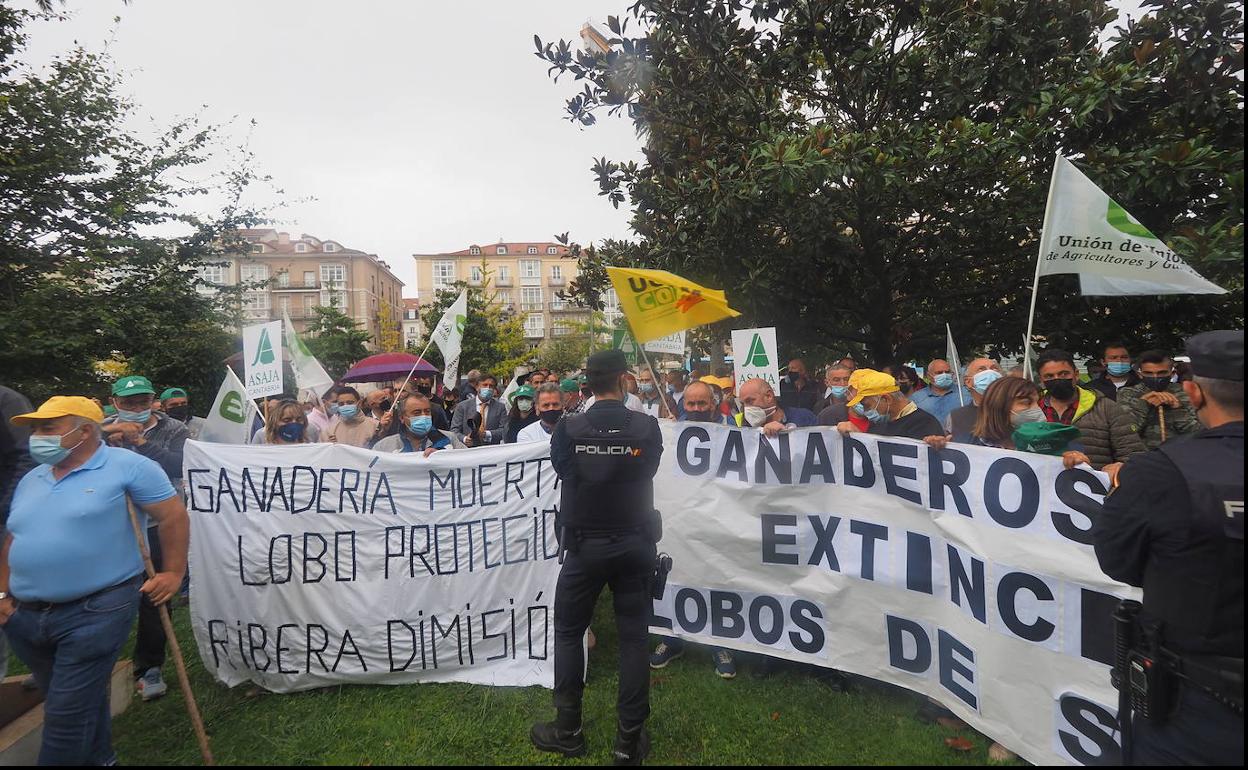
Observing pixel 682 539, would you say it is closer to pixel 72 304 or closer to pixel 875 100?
pixel 875 100

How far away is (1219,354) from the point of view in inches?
76.8

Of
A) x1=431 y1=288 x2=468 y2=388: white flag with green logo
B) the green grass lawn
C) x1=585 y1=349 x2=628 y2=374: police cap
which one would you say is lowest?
the green grass lawn

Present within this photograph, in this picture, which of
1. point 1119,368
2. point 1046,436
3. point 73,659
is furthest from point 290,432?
point 1119,368

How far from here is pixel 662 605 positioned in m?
4.32

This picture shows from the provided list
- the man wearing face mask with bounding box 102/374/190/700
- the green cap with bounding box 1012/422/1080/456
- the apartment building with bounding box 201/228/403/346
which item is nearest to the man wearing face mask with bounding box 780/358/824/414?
the green cap with bounding box 1012/422/1080/456

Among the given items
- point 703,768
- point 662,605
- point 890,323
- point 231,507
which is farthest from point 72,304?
point 890,323

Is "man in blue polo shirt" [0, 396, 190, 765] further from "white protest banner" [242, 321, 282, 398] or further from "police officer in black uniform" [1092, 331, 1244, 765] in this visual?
"police officer in black uniform" [1092, 331, 1244, 765]

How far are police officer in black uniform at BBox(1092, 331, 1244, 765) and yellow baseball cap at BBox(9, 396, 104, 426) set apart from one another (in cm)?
409

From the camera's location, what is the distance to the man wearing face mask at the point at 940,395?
22.4 feet

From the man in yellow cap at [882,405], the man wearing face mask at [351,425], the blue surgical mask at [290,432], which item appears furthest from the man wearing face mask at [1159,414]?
the blue surgical mask at [290,432]

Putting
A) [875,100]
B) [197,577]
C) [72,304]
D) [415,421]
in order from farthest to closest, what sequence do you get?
1. [72,304]
2. [875,100]
3. [415,421]
4. [197,577]

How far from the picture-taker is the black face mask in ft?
14.6

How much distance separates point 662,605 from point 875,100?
26.4ft

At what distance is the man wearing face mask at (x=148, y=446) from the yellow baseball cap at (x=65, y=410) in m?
0.97
